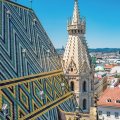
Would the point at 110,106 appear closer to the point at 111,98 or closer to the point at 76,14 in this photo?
the point at 111,98

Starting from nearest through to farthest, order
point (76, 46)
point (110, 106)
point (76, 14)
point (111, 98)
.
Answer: point (76, 46) < point (76, 14) < point (110, 106) < point (111, 98)

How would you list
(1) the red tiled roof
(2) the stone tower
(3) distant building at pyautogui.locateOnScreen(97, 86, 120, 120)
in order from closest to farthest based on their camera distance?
(2) the stone tower < (3) distant building at pyautogui.locateOnScreen(97, 86, 120, 120) < (1) the red tiled roof

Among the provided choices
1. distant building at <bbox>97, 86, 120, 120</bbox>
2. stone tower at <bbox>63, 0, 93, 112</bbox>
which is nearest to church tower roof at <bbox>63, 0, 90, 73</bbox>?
stone tower at <bbox>63, 0, 93, 112</bbox>

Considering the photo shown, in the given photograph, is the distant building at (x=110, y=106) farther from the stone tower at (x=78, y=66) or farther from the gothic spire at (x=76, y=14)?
Result: the gothic spire at (x=76, y=14)

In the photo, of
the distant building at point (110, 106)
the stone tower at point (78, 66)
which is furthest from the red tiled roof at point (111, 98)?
the stone tower at point (78, 66)

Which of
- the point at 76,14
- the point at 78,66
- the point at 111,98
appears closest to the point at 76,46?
the point at 78,66

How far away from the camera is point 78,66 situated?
145 feet

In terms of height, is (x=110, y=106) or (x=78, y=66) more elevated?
(x=78, y=66)

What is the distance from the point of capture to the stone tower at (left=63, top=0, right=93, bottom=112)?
44344 millimetres

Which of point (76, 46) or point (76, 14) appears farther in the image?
point (76, 14)

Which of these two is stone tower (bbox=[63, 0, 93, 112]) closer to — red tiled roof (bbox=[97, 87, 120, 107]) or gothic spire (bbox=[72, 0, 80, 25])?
gothic spire (bbox=[72, 0, 80, 25])

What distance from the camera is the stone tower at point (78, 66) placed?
145ft

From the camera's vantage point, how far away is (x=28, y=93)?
28.4 meters

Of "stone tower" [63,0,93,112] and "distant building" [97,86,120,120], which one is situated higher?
"stone tower" [63,0,93,112]
